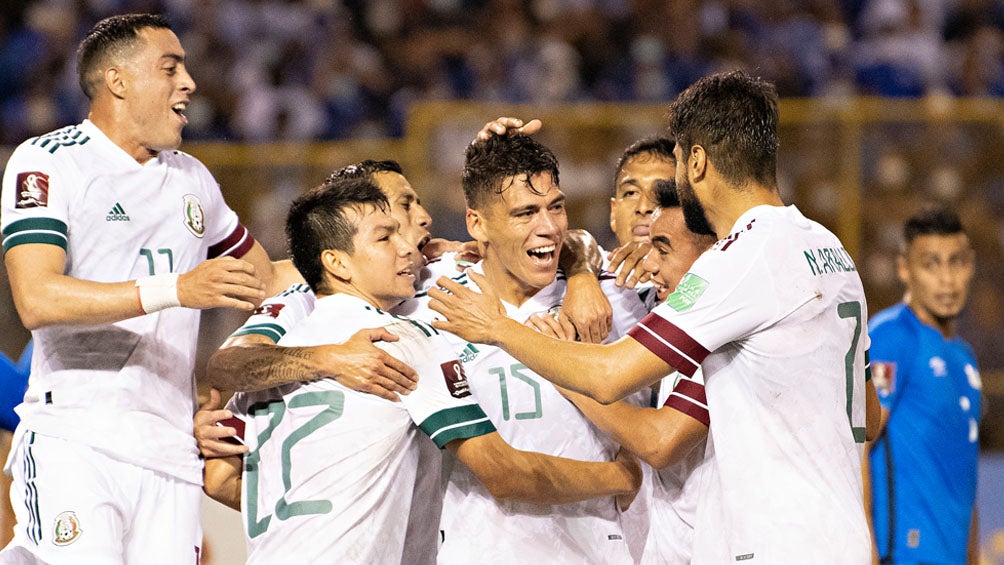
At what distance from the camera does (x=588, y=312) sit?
14.9 ft

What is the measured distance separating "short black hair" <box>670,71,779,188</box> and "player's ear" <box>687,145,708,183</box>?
17 millimetres

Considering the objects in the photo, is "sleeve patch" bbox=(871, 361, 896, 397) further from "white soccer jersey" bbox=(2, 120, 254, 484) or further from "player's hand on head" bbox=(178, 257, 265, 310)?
"player's hand on head" bbox=(178, 257, 265, 310)

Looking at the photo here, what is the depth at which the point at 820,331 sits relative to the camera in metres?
3.92

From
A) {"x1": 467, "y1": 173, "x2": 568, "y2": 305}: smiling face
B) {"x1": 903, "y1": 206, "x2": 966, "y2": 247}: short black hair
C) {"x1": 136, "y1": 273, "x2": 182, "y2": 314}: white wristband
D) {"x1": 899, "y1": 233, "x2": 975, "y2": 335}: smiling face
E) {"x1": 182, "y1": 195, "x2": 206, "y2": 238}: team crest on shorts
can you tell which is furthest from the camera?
{"x1": 903, "y1": 206, "x2": 966, "y2": 247}: short black hair

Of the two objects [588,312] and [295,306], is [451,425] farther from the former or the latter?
[295,306]

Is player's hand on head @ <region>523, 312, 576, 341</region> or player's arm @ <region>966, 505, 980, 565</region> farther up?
player's hand on head @ <region>523, 312, 576, 341</region>

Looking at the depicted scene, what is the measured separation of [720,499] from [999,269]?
8011 millimetres

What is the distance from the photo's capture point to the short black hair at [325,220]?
445cm

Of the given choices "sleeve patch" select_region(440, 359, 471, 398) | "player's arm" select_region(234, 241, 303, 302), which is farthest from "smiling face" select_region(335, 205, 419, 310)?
"player's arm" select_region(234, 241, 303, 302)

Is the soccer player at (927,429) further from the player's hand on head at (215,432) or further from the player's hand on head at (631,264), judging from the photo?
the player's hand on head at (215,432)

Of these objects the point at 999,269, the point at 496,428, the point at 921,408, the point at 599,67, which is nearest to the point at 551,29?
the point at 599,67

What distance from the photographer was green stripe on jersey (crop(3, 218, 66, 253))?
4445mm

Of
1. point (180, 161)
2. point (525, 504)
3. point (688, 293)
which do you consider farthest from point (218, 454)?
point (688, 293)

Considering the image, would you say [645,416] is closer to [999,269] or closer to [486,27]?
[999,269]
